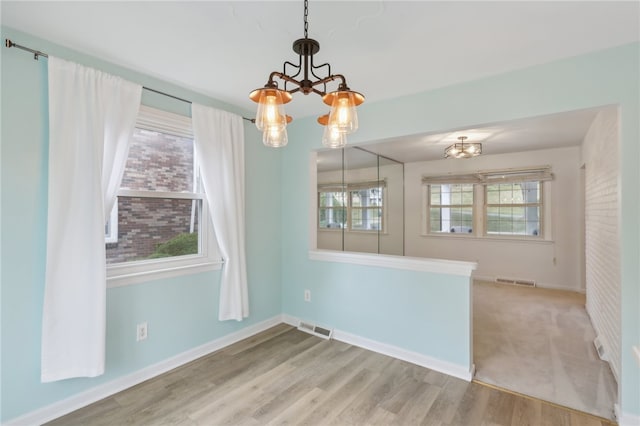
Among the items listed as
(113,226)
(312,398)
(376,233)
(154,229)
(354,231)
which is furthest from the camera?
(376,233)

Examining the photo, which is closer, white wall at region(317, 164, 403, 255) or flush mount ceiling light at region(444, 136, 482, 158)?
white wall at region(317, 164, 403, 255)

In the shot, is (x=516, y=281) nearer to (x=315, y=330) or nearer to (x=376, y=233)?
(x=376, y=233)

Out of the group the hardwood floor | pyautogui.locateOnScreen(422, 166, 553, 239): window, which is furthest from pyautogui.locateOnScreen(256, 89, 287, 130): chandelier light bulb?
pyautogui.locateOnScreen(422, 166, 553, 239): window

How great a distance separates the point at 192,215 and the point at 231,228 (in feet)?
1.21

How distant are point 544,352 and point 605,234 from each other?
1.22 m

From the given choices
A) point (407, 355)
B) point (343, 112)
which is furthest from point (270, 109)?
point (407, 355)

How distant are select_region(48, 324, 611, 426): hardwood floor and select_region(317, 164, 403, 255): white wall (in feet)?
5.12

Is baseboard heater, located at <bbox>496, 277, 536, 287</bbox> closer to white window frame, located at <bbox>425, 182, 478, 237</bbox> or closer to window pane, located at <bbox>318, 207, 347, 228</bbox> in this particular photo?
white window frame, located at <bbox>425, 182, 478, 237</bbox>

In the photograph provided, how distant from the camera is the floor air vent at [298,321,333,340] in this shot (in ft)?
10.6

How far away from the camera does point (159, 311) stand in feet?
8.24

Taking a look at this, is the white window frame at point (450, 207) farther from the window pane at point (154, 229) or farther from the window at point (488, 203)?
the window pane at point (154, 229)

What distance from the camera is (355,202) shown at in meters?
4.59

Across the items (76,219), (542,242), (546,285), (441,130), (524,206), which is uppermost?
(441,130)

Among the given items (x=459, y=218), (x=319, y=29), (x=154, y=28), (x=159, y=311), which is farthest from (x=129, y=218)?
(x=459, y=218)
